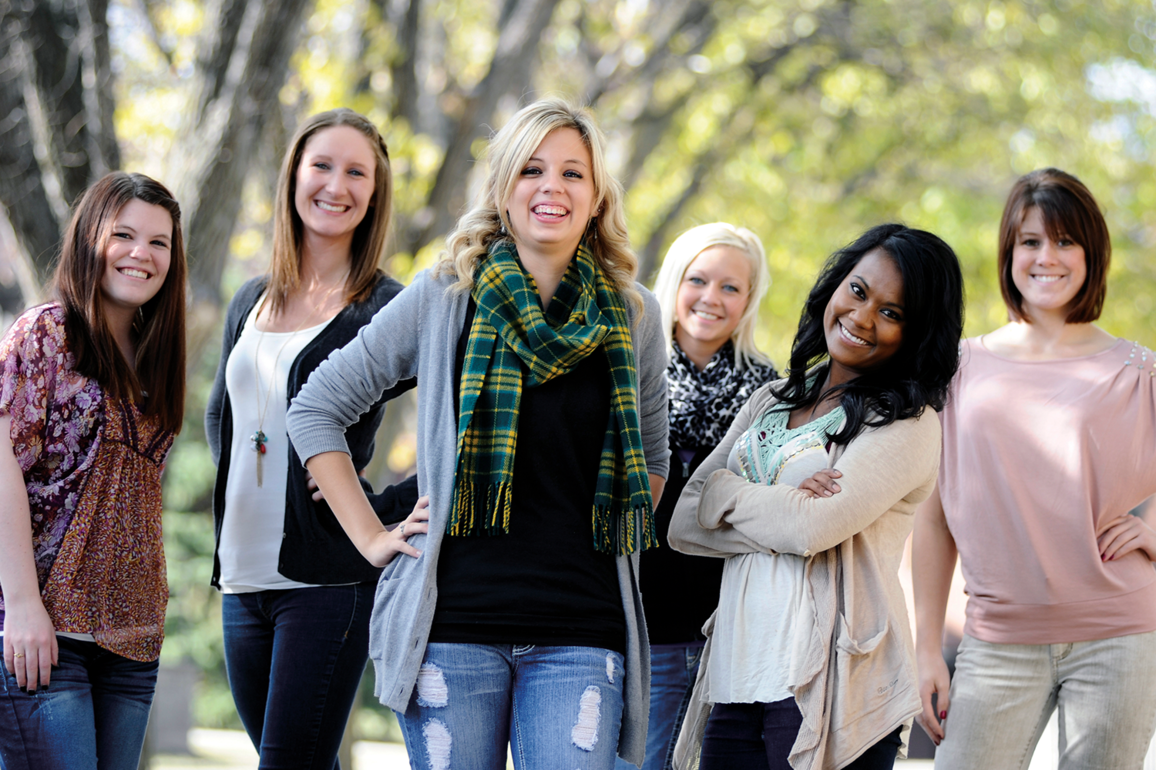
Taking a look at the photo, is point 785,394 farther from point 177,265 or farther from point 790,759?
point 177,265

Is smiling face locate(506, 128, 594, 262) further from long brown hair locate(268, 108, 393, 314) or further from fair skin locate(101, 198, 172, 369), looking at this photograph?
fair skin locate(101, 198, 172, 369)

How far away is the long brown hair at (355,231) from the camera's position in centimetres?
329

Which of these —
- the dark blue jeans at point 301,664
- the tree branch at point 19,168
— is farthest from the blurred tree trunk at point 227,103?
the dark blue jeans at point 301,664

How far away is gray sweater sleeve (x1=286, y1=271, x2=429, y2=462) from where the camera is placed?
2543mm

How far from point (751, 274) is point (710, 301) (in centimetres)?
20

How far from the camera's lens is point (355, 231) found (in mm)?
3393

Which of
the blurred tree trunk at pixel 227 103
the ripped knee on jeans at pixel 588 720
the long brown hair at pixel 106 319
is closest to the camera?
the ripped knee on jeans at pixel 588 720

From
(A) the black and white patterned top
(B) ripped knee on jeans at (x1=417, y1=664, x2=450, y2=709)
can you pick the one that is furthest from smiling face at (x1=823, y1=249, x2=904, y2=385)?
(B) ripped knee on jeans at (x1=417, y1=664, x2=450, y2=709)

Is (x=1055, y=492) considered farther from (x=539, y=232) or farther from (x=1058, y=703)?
(x=539, y=232)

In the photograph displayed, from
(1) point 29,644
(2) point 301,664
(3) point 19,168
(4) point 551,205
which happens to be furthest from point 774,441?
(3) point 19,168

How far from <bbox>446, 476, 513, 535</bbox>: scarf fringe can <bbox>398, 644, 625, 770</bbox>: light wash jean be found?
24 centimetres

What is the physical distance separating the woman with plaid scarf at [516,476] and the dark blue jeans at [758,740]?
21cm

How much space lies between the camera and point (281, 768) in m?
2.93

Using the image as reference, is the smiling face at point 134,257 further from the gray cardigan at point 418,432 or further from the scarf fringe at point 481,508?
the scarf fringe at point 481,508
